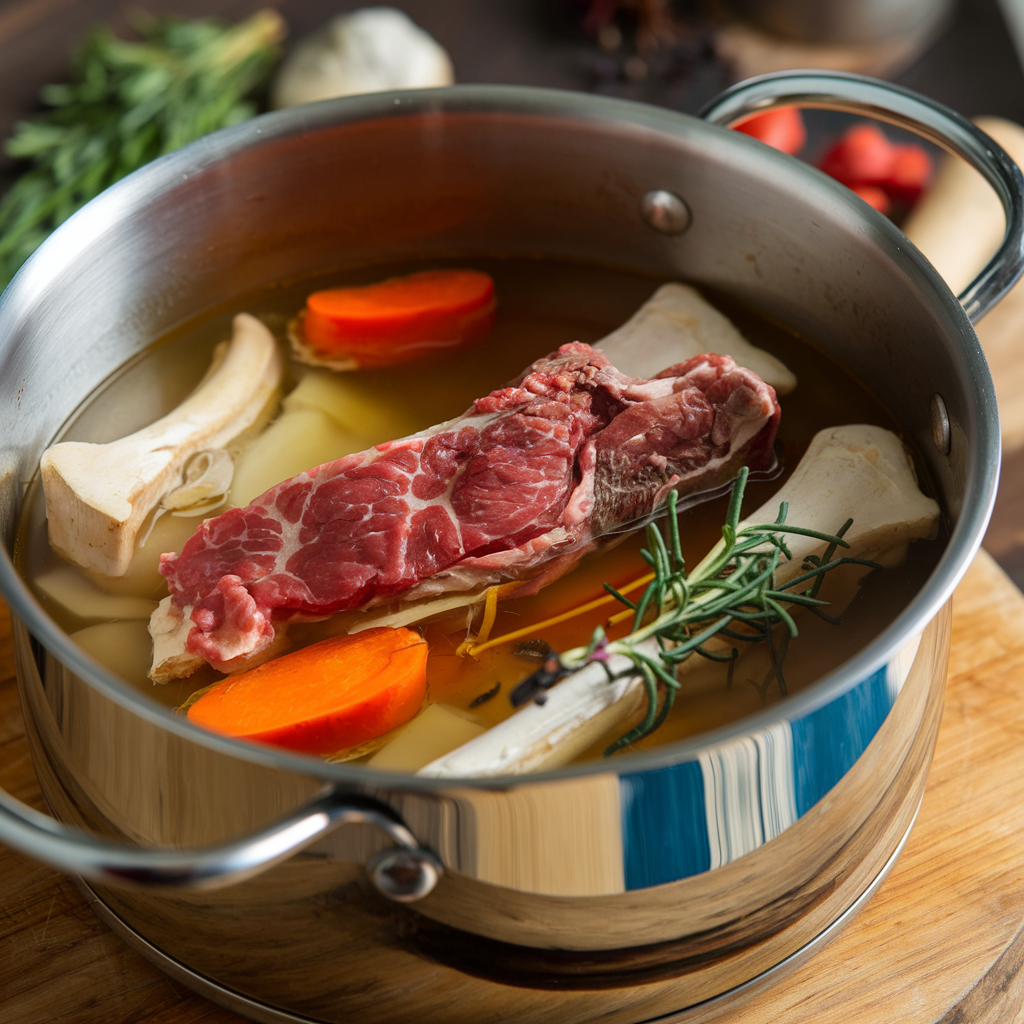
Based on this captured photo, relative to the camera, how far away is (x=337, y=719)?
50.5 inches

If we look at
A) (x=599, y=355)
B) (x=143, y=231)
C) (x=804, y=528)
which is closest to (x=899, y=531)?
(x=804, y=528)

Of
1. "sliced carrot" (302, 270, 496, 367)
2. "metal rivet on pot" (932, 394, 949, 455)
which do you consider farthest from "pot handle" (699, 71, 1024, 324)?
"sliced carrot" (302, 270, 496, 367)

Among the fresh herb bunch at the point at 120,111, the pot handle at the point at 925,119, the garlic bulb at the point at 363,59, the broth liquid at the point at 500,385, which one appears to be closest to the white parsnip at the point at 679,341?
the broth liquid at the point at 500,385

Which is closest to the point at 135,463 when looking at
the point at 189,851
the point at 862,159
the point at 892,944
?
the point at 189,851

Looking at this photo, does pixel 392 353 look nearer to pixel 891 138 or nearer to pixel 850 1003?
pixel 850 1003

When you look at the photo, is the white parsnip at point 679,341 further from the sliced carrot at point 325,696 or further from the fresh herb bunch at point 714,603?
the sliced carrot at point 325,696

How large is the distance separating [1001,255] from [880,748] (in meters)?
0.73

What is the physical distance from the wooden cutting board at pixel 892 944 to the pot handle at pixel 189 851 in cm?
47

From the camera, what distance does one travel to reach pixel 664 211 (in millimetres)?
Result: 1812

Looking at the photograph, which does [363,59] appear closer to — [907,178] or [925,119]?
[907,178]

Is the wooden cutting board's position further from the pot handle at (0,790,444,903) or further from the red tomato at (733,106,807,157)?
the red tomato at (733,106,807,157)

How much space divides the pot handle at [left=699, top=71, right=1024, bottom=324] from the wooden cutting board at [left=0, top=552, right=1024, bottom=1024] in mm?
643

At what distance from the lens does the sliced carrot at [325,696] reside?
1.28 metres

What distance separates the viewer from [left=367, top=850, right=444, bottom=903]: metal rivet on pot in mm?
979
